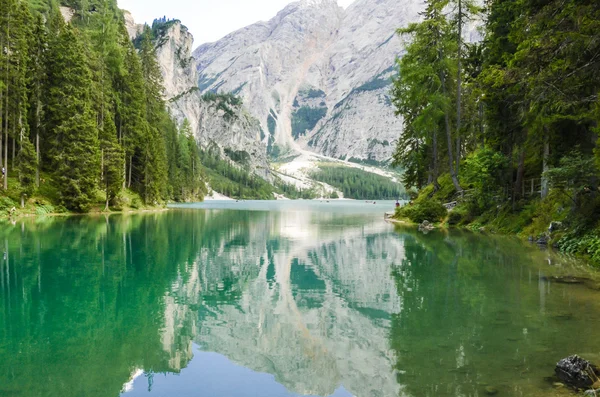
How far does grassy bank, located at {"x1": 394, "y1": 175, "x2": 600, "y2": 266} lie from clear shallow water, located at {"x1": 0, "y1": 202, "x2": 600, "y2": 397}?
9.95 ft

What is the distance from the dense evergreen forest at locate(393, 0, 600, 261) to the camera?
13.4m

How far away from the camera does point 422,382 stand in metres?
6.81

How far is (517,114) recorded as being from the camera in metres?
26.9

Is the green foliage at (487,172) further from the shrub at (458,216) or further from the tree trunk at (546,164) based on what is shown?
Result: the tree trunk at (546,164)

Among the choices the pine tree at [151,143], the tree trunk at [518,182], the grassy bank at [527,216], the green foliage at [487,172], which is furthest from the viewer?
the pine tree at [151,143]

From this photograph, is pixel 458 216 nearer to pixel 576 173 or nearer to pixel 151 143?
pixel 576 173

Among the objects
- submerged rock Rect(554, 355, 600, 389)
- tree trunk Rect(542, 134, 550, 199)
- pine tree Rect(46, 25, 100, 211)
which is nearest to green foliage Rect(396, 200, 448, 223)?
tree trunk Rect(542, 134, 550, 199)

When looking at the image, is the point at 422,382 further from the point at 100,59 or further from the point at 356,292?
the point at 100,59

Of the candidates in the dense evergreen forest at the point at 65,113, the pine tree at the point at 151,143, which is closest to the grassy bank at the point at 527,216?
the dense evergreen forest at the point at 65,113

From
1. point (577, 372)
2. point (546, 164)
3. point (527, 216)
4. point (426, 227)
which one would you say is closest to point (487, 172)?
point (527, 216)

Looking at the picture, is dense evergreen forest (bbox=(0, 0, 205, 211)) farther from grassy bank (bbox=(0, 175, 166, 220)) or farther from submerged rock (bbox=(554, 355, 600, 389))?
submerged rock (bbox=(554, 355, 600, 389))

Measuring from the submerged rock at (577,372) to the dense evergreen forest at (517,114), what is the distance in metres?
8.94

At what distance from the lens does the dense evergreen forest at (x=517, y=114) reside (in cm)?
1336

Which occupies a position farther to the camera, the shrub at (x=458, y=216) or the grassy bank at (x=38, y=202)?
the grassy bank at (x=38, y=202)
